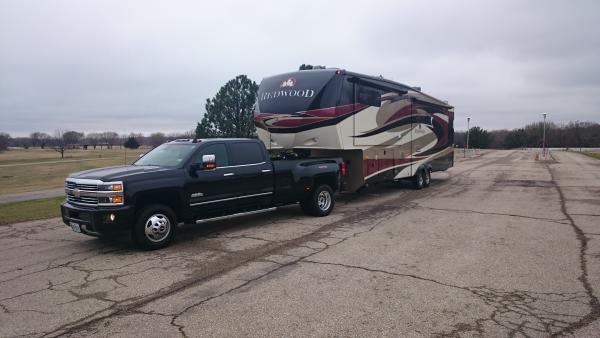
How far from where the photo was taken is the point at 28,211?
12.1 m

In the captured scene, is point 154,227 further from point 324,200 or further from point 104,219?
point 324,200

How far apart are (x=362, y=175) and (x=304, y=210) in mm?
2553

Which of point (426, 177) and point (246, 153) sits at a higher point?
point (246, 153)

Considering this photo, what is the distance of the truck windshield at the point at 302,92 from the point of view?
11117 mm

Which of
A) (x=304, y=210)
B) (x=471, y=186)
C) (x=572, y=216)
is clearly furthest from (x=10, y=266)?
(x=471, y=186)

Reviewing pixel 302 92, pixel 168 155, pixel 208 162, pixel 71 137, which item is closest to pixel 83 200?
pixel 168 155

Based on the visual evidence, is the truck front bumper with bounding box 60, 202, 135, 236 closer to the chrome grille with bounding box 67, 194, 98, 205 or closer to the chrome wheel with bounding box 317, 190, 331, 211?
the chrome grille with bounding box 67, 194, 98, 205

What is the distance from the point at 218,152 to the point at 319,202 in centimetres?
305

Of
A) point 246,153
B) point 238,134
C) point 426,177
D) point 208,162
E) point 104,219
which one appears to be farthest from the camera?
point 238,134

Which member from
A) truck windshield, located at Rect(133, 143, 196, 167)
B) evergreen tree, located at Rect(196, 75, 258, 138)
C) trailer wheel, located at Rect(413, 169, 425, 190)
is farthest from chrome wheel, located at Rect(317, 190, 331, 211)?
evergreen tree, located at Rect(196, 75, 258, 138)

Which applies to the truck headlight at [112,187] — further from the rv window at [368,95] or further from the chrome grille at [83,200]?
the rv window at [368,95]

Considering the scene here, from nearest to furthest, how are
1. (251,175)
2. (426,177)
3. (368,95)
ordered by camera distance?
(251,175) < (368,95) < (426,177)

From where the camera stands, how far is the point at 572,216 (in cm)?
1037

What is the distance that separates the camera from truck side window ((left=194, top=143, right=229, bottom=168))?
324 inches
